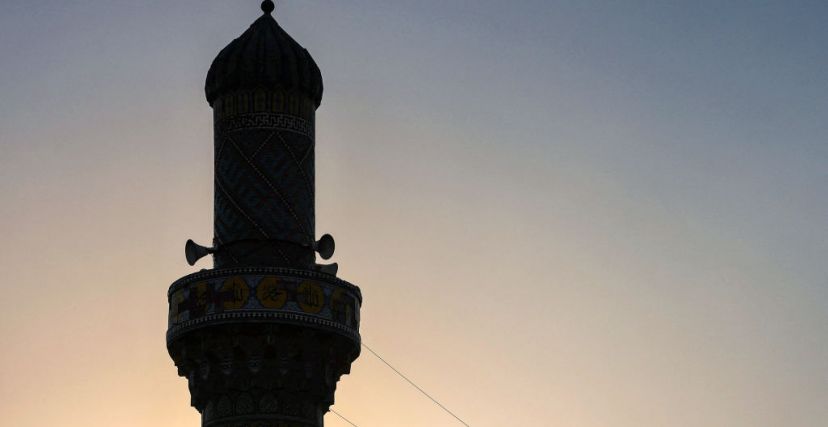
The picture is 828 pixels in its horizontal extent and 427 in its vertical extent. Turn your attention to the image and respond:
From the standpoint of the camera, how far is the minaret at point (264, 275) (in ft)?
130

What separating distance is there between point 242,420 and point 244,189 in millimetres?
4218

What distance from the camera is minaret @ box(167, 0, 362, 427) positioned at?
1558 inches

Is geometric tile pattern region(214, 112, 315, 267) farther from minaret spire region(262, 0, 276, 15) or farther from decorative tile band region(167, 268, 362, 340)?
minaret spire region(262, 0, 276, 15)

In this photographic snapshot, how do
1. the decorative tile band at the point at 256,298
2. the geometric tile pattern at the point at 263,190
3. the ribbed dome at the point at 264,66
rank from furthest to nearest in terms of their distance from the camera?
the ribbed dome at the point at 264,66 → the geometric tile pattern at the point at 263,190 → the decorative tile band at the point at 256,298

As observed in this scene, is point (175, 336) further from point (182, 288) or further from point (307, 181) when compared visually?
point (307, 181)

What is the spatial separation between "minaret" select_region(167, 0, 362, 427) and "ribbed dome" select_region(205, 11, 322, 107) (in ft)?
0.06

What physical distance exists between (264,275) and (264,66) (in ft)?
13.7

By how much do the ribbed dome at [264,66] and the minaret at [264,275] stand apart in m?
0.02

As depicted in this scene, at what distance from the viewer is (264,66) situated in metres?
41.5

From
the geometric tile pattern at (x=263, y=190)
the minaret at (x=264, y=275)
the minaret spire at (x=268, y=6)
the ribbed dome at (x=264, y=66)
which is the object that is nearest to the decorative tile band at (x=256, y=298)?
the minaret at (x=264, y=275)

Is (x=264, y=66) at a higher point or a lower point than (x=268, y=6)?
lower

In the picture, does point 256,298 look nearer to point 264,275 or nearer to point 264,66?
point 264,275

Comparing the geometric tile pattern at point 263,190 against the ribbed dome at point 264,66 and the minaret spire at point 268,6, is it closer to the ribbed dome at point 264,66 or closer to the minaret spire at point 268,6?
the ribbed dome at point 264,66

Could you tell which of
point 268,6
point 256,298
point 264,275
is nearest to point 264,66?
point 268,6
